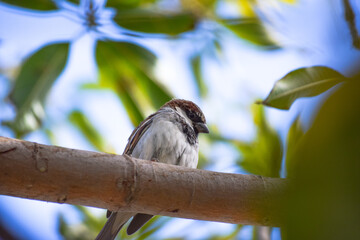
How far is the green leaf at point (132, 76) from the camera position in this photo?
3.71 m

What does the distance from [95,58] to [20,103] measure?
74 centimetres

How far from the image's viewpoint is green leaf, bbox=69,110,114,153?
16.2 feet

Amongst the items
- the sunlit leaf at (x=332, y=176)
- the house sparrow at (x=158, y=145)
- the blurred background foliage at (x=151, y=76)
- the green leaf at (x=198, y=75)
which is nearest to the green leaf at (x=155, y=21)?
the blurred background foliage at (x=151, y=76)

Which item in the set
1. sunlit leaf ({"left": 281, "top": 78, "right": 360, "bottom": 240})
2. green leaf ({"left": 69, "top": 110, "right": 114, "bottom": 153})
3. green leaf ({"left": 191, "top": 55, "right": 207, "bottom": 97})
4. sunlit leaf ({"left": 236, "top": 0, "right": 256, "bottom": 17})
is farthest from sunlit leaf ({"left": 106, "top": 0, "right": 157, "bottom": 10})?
sunlit leaf ({"left": 281, "top": 78, "right": 360, "bottom": 240})

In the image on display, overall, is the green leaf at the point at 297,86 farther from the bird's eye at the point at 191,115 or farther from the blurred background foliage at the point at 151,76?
the bird's eye at the point at 191,115

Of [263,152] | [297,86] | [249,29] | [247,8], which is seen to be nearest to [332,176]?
[297,86]

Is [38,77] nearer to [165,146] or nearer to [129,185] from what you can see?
[165,146]

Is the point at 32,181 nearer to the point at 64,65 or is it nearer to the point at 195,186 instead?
the point at 195,186

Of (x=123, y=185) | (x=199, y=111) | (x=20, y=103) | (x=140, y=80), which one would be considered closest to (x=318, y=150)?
(x=123, y=185)

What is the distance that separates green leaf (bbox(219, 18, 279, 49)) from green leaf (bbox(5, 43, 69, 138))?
157cm

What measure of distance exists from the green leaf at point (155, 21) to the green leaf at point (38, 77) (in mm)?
542

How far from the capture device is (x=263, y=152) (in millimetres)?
3646

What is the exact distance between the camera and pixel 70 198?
1903 millimetres

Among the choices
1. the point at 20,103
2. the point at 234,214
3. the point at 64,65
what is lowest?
the point at 234,214
